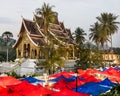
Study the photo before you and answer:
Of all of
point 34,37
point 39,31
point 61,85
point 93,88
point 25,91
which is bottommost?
point 93,88

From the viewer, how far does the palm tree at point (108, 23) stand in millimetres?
67188

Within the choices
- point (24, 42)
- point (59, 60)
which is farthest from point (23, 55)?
point (59, 60)

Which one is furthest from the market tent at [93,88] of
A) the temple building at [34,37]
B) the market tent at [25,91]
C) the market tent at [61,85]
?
the temple building at [34,37]

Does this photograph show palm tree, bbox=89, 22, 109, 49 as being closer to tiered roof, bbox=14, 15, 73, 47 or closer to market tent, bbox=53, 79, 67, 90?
tiered roof, bbox=14, 15, 73, 47

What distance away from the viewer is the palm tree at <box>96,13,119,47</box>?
2645 inches

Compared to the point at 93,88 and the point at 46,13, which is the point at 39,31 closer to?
the point at 46,13

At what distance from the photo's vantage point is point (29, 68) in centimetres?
4238

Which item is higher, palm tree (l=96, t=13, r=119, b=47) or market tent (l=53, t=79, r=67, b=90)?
palm tree (l=96, t=13, r=119, b=47)

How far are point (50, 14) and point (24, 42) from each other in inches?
254

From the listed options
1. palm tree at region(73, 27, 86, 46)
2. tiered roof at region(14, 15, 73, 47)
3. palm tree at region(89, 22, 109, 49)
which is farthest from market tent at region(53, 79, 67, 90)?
palm tree at region(73, 27, 86, 46)

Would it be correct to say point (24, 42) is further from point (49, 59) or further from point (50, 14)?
point (49, 59)

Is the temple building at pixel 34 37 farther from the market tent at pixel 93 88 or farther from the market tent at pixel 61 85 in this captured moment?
the market tent at pixel 93 88

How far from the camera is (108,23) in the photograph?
6781cm

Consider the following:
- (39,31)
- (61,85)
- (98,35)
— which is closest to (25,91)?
(61,85)
